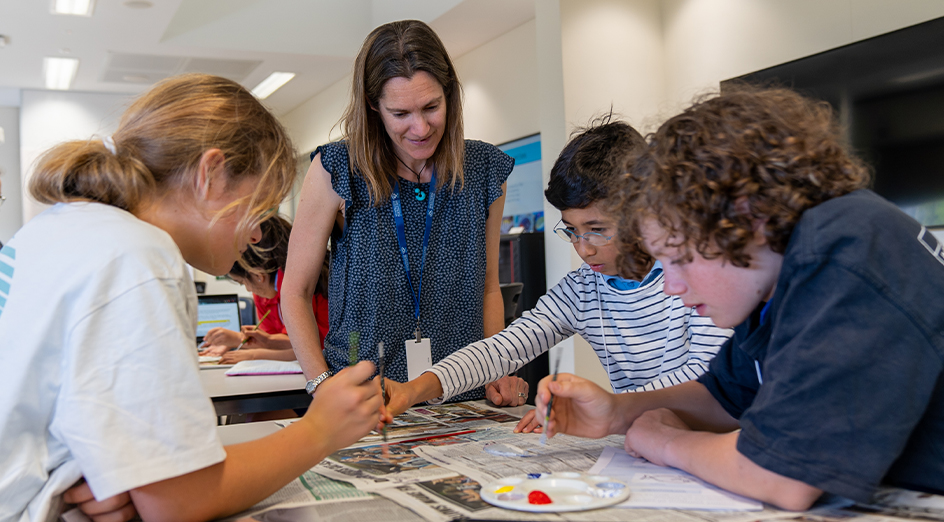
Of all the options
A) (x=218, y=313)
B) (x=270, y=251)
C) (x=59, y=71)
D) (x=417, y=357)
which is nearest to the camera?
(x=417, y=357)

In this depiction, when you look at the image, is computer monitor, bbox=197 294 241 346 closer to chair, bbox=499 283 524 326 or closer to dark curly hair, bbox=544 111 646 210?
chair, bbox=499 283 524 326

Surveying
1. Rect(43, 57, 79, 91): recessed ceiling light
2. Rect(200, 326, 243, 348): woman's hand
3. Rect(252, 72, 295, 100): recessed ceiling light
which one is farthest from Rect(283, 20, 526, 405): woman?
Rect(43, 57, 79, 91): recessed ceiling light

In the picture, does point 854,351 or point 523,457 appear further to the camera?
point 523,457

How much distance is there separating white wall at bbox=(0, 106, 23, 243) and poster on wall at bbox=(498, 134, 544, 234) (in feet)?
21.2

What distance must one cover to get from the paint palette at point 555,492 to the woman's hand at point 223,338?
95.2 inches

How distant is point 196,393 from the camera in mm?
786

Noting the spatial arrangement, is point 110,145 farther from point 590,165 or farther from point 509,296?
point 509,296

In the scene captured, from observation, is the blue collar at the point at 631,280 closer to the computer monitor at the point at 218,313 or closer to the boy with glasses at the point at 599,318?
the boy with glasses at the point at 599,318

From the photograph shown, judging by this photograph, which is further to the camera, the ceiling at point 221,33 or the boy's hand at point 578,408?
the ceiling at point 221,33

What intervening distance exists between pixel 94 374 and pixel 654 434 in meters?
0.75

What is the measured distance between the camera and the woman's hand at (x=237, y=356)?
9.47 feet

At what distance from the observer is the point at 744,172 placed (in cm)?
Result: 84

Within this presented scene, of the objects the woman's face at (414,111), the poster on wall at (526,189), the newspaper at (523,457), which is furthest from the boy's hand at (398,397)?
the poster on wall at (526,189)

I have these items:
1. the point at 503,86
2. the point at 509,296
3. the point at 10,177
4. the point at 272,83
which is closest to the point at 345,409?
the point at 509,296
